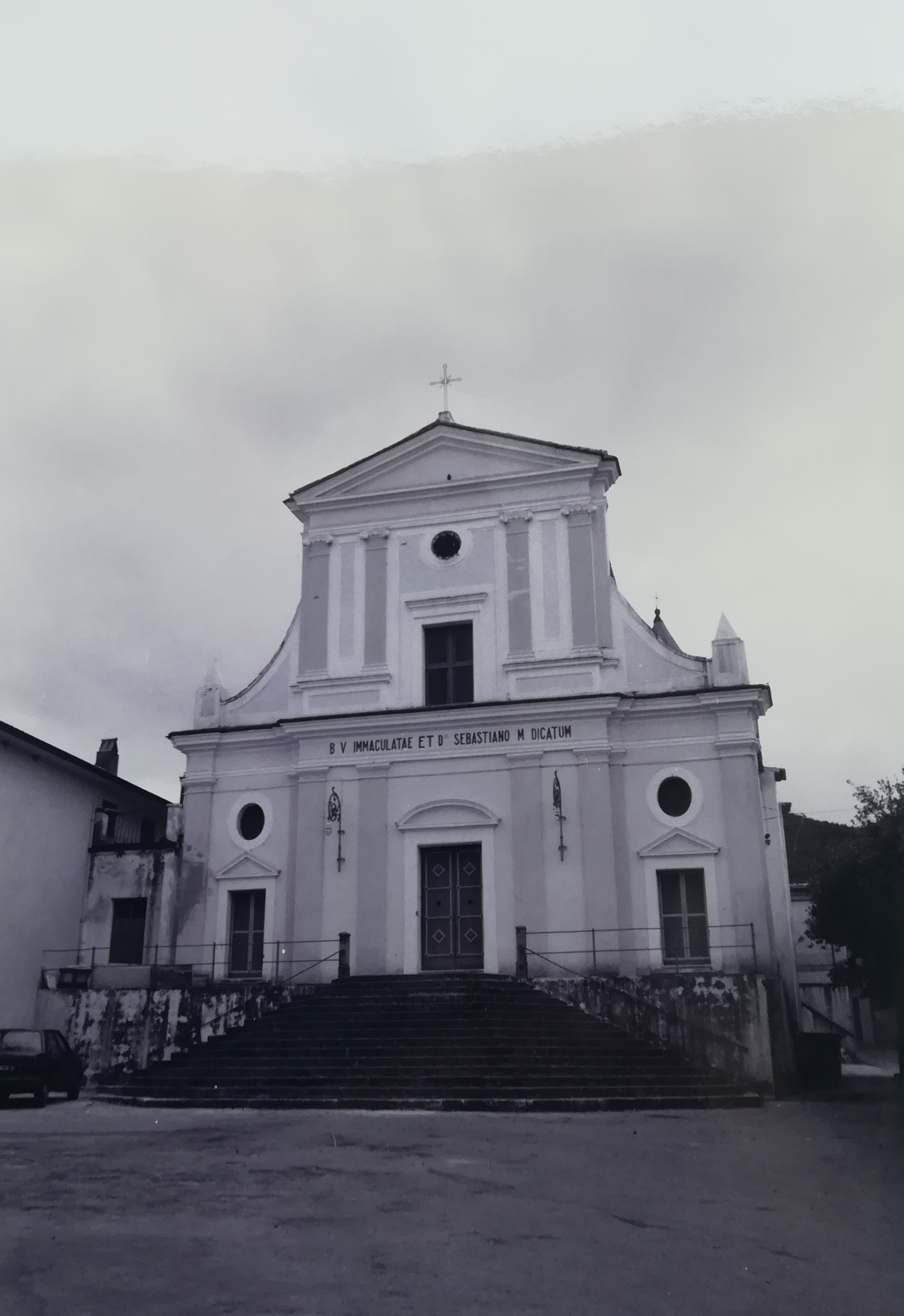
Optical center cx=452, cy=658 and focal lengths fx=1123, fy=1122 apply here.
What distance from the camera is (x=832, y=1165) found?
33.7 feet

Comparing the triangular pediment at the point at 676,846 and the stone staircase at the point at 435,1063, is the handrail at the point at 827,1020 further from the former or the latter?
the stone staircase at the point at 435,1063

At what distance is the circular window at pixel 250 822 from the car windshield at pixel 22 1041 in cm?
726

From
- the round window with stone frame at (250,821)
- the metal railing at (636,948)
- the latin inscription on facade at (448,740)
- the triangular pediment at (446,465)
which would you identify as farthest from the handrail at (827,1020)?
the triangular pediment at (446,465)

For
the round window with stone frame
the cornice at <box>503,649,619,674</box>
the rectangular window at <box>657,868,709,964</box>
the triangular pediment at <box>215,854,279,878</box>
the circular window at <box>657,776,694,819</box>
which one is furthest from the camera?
the round window with stone frame

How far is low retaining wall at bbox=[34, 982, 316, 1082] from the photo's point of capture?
1902 cm

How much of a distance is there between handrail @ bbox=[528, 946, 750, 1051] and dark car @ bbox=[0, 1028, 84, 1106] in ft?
26.5

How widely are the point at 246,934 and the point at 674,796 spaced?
895cm

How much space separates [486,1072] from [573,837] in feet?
19.6

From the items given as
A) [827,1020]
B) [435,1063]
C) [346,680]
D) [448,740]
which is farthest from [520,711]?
[827,1020]

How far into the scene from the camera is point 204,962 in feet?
73.0

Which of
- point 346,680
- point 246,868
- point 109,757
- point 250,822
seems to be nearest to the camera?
point 246,868

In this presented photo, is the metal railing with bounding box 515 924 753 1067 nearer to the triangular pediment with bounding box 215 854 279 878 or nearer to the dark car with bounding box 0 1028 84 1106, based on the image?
the triangular pediment with bounding box 215 854 279 878

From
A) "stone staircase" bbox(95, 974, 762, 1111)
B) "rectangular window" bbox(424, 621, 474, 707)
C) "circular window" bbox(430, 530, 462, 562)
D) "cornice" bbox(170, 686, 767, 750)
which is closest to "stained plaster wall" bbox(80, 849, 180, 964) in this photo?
"cornice" bbox(170, 686, 767, 750)

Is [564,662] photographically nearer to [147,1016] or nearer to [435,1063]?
[435,1063]
